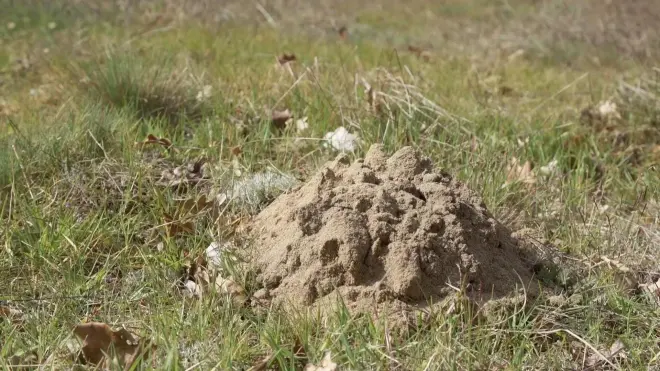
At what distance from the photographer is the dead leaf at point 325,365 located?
2.02 metres

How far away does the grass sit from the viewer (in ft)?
7.16

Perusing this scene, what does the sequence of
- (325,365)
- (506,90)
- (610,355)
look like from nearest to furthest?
(325,365) → (610,355) → (506,90)

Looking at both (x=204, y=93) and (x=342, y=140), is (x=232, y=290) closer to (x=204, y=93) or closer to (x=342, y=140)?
(x=342, y=140)

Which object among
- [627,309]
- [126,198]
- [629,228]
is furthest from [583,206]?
[126,198]

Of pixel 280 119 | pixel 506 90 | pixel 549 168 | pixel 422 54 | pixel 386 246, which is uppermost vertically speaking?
pixel 386 246

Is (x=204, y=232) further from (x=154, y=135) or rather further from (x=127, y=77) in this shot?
(x=127, y=77)

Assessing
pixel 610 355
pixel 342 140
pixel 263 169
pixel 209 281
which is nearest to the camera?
pixel 610 355

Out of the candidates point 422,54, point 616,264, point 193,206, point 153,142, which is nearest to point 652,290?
point 616,264

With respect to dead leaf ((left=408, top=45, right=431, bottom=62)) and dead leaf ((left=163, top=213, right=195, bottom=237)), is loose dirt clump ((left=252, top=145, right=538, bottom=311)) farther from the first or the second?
dead leaf ((left=408, top=45, right=431, bottom=62))

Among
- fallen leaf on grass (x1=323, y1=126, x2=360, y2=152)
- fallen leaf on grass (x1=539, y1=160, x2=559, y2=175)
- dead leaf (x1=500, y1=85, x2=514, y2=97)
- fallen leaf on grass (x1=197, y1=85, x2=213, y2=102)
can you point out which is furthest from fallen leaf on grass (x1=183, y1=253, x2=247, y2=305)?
dead leaf (x1=500, y1=85, x2=514, y2=97)

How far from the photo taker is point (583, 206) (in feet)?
10.6

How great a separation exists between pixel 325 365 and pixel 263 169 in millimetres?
1356

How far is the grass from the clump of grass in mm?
11

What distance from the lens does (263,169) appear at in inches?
128
